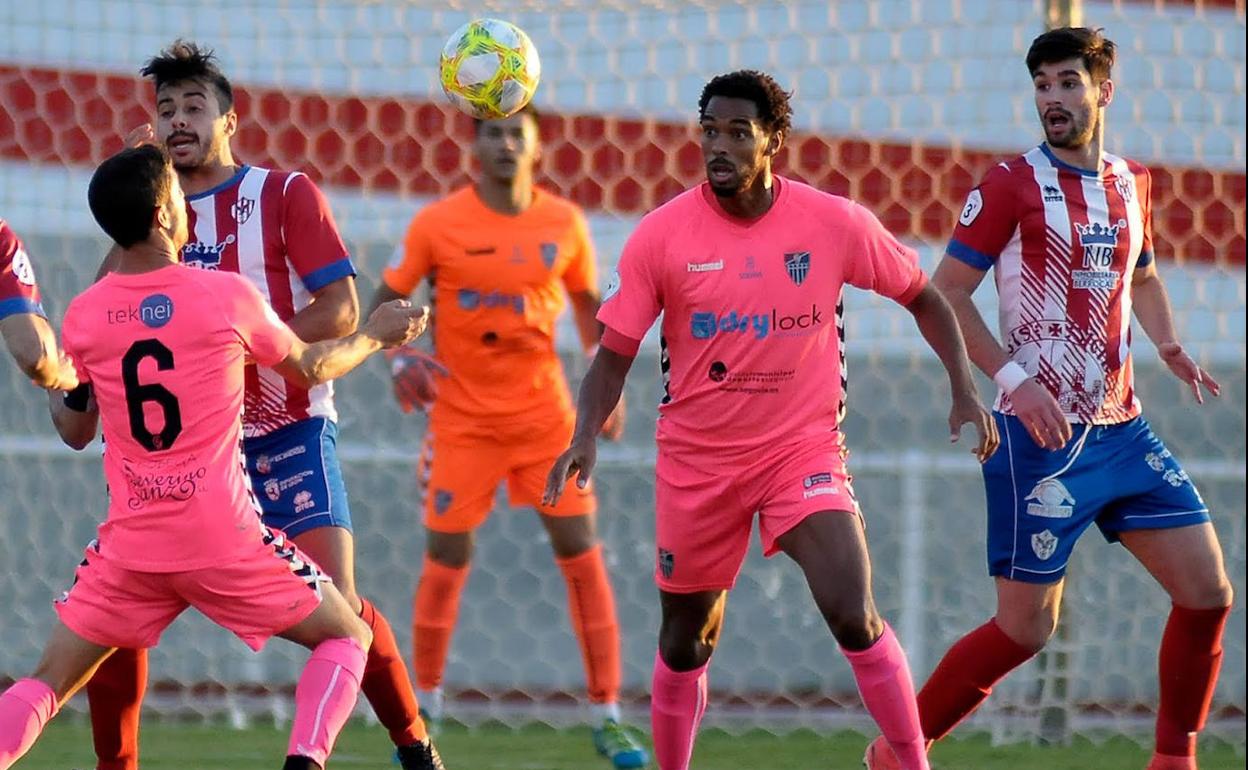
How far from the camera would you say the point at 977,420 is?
4969 millimetres

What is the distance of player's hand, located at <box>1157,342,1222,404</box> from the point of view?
559cm

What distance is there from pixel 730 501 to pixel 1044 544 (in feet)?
3.10

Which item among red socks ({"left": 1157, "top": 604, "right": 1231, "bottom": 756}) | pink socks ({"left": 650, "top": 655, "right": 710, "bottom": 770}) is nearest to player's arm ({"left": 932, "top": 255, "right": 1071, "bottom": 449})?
red socks ({"left": 1157, "top": 604, "right": 1231, "bottom": 756})

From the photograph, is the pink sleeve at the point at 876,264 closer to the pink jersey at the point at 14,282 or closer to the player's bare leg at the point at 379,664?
the player's bare leg at the point at 379,664

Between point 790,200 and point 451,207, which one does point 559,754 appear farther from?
point 790,200

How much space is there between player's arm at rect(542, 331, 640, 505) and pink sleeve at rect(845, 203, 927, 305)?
58cm

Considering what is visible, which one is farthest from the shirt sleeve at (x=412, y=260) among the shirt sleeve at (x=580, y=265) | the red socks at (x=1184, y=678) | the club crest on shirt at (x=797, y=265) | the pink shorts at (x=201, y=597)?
the red socks at (x=1184, y=678)

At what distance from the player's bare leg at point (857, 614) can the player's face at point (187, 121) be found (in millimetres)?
1811

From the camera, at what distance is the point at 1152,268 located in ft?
19.1

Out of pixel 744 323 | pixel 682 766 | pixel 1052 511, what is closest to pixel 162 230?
pixel 744 323

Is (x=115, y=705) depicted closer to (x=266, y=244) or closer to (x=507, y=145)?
(x=266, y=244)

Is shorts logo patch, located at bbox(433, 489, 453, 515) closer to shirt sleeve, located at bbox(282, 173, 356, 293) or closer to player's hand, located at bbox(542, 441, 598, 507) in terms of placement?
shirt sleeve, located at bbox(282, 173, 356, 293)

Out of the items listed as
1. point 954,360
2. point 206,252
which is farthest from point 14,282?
point 954,360

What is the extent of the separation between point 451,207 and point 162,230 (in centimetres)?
274
